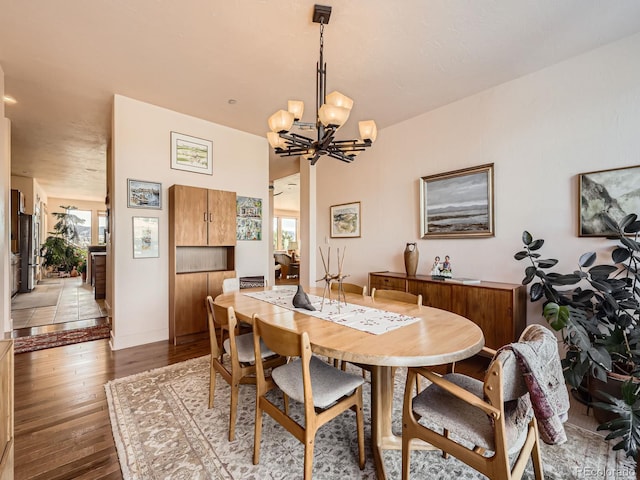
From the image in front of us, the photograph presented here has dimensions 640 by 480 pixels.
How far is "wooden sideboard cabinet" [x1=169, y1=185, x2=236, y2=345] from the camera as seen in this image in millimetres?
3453

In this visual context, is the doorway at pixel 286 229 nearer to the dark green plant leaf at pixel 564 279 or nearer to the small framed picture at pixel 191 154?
the small framed picture at pixel 191 154

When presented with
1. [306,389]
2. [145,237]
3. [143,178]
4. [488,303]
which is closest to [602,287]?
[488,303]

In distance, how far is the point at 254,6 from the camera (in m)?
1.99

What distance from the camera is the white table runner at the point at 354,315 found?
62.2 inches

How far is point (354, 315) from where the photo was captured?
1.81 meters

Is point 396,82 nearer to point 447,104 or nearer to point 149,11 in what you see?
point 447,104

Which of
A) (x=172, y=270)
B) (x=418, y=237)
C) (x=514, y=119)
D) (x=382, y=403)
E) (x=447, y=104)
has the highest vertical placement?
(x=447, y=104)

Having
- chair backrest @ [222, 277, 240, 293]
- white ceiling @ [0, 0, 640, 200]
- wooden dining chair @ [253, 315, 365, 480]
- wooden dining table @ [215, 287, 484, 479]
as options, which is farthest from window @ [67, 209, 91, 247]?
wooden dining chair @ [253, 315, 365, 480]

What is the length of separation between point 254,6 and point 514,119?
2.63 m

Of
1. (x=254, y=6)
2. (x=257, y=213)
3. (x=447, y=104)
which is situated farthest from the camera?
(x=257, y=213)

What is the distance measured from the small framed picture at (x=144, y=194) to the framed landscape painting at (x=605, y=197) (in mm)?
4428

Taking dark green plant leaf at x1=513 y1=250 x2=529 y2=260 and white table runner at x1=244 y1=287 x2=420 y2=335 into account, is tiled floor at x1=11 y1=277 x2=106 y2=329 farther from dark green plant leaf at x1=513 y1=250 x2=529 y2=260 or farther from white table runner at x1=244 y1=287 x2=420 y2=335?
dark green plant leaf at x1=513 y1=250 x2=529 y2=260

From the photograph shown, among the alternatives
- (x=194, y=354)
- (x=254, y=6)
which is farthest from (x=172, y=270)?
(x=254, y=6)

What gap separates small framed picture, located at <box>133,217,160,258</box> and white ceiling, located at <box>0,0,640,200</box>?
4.72ft
